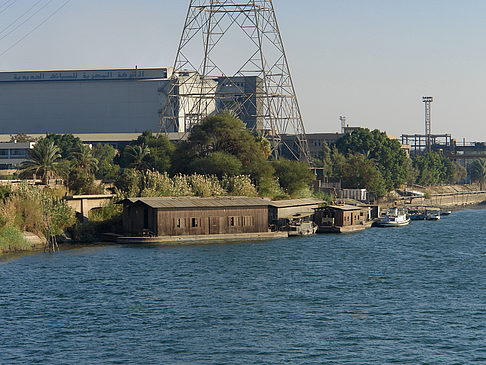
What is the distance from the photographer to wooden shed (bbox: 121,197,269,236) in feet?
301

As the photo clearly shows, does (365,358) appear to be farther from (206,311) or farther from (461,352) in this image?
(206,311)

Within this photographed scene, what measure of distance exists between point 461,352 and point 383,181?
139 m

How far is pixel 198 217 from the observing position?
310 ft

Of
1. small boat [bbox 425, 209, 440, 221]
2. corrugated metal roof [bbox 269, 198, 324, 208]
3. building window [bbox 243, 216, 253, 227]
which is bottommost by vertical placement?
small boat [bbox 425, 209, 440, 221]

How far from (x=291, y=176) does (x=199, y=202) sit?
104ft

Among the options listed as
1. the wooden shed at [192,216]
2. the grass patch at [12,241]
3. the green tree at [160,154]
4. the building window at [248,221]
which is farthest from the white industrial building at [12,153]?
the grass patch at [12,241]

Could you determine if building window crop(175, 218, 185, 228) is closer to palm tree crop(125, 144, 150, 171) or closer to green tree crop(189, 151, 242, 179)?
green tree crop(189, 151, 242, 179)

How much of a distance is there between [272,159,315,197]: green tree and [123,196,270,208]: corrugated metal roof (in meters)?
22.7

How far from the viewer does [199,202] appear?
96.5 metres

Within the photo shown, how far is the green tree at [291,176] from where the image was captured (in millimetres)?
125000

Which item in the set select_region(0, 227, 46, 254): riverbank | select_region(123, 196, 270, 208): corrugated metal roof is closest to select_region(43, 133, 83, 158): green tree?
select_region(123, 196, 270, 208): corrugated metal roof

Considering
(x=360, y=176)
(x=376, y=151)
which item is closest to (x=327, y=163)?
(x=360, y=176)

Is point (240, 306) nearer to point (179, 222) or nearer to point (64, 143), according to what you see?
point (179, 222)

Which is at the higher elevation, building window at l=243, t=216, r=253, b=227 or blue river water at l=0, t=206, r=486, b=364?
building window at l=243, t=216, r=253, b=227
